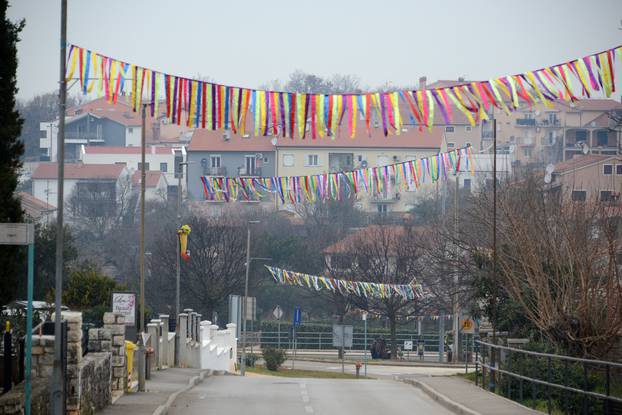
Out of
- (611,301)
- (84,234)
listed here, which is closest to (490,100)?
(611,301)

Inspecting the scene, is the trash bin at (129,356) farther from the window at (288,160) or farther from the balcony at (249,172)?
the balcony at (249,172)

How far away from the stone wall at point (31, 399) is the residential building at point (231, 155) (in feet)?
350

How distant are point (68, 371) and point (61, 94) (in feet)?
15.4

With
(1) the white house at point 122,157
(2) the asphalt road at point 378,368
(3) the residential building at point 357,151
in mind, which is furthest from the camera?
(1) the white house at point 122,157

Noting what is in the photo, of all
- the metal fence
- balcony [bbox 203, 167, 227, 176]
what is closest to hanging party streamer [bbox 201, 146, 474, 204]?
the metal fence

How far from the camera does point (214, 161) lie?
12875cm

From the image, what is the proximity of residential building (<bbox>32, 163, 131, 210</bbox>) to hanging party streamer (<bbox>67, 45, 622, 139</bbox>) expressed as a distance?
92.5 metres

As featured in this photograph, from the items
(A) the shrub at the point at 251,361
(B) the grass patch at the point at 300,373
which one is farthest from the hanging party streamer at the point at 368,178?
(A) the shrub at the point at 251,361

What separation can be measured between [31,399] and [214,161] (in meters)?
111

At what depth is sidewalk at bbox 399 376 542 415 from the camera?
912 inches

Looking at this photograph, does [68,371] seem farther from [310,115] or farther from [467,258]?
[467,258]

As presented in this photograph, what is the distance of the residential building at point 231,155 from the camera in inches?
4983

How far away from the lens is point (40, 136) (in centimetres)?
16550

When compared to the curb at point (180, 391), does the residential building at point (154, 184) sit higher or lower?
higher
